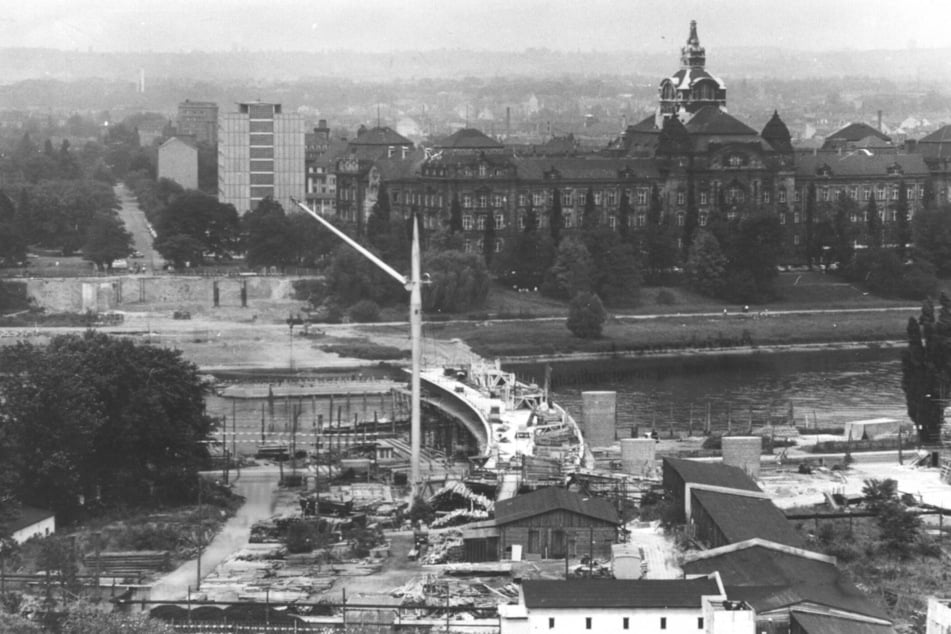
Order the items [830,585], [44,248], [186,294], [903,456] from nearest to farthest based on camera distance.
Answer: [830,585] < [903,456] < [186,294] < [44,248]

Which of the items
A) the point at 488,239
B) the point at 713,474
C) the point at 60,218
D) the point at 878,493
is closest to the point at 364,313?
the point at 488,239

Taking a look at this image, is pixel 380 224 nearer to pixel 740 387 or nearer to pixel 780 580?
pixel 740 387

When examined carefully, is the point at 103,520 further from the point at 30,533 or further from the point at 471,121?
the point at 471,121

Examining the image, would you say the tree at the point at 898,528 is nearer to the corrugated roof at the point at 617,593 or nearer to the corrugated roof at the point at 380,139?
the corrugated roof at the point at 617,593

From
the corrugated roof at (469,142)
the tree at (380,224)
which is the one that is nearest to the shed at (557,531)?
the tree at (380,224)

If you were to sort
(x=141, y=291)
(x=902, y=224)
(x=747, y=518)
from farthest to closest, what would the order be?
(x=902, y=224) → (x=141, y=291) → (x=747, y=518)

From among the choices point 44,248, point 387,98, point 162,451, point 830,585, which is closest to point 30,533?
point 162,451
